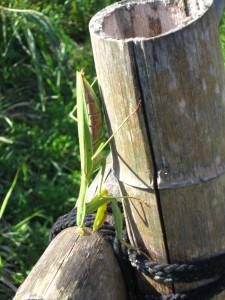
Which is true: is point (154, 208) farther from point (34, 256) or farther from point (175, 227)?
point (34, 256)

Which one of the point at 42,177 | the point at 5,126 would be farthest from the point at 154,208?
the point at 5,126

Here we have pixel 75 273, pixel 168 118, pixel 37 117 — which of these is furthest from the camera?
pixel 37 117

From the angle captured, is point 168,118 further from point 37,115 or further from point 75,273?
point 37,115

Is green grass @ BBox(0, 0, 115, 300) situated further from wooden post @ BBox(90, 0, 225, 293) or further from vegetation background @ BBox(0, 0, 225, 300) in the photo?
wooden post @ BBox(90, 0, 225, 293)

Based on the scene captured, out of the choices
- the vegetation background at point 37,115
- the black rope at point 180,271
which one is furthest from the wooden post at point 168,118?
the vegetation background at point 37,115

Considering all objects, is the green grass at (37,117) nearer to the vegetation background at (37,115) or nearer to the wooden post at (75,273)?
the vegetation background at (37,115)

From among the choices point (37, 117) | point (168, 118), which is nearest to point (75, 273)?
point (168, 118)
